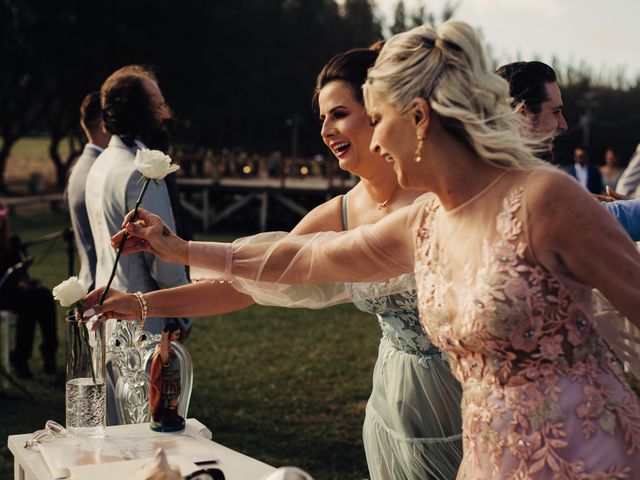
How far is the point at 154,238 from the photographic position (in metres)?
2.65

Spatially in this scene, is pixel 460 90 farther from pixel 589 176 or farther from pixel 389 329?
pixel 589 176

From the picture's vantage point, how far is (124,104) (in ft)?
14.4

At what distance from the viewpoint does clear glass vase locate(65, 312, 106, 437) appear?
2.75 metres

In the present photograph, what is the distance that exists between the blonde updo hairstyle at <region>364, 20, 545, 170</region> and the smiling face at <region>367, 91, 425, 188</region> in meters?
0.03

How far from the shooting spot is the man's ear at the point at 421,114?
6.52 feet

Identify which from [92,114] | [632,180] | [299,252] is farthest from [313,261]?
[632,180]

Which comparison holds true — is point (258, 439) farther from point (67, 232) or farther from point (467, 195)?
point (467, 195)

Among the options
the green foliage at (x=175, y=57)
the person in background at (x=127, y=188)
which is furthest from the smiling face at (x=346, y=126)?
the green foliage at (x=175, y=57)

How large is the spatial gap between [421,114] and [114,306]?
4.29ft

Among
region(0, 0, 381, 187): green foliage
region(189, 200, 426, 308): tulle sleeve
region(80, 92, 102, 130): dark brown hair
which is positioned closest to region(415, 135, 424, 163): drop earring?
region(189, 200, 426, 308): tulle sleeve

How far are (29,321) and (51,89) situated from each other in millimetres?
29347

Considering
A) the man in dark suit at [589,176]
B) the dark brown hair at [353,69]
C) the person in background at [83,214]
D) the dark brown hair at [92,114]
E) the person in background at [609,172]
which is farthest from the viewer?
the person in background at [609,172]

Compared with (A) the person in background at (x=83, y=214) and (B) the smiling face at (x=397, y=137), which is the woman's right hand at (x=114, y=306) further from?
(A) the person in background at (x=83, y=214)

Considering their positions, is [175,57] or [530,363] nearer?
[530,363]
